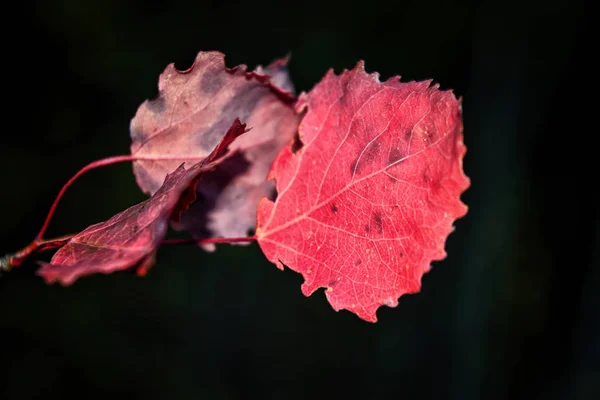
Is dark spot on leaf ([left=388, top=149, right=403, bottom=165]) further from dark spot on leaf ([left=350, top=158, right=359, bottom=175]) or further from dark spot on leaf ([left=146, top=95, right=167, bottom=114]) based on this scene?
dark spot on leaf ([left=146, top=95, right=167, bottom=114])

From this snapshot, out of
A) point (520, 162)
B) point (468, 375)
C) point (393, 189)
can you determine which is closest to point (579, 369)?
point (468, 375)

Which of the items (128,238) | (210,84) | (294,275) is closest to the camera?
(128,238)

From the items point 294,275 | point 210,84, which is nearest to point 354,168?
point 210,84

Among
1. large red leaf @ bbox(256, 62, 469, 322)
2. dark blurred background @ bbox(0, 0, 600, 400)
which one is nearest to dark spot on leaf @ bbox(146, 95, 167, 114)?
large red leaf @ bbox(256, 62, 469, 322)

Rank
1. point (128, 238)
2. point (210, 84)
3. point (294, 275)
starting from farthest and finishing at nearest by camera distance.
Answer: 1. point (294, 275)
2. point (210, 84)
3. point (128, 238)

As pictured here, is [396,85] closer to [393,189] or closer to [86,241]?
[393,189]

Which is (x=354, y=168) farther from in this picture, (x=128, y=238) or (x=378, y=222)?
(x=128, y=238)
